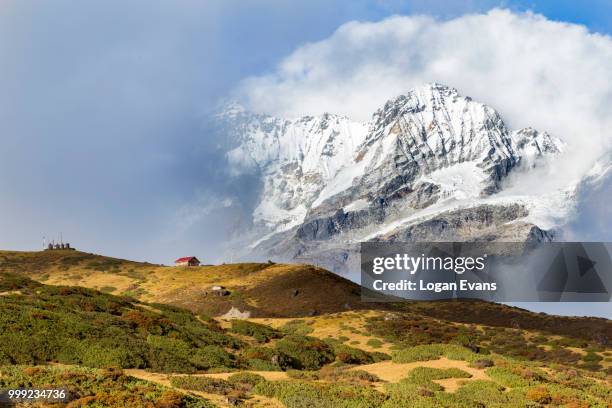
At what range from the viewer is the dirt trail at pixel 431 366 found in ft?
86.5

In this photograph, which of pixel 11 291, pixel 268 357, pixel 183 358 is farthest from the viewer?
pixel 11 291

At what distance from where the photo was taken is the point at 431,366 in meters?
29.7

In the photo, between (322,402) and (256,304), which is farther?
(256,304)

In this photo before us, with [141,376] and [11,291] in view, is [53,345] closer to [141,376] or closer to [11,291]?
[141,376]

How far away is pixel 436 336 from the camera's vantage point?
2509 inches

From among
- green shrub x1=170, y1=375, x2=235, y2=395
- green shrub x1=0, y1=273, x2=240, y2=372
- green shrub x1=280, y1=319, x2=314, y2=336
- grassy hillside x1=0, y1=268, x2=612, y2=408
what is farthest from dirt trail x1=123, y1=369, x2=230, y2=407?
green shrub x1=280, y1=319, x2=314, y2=336

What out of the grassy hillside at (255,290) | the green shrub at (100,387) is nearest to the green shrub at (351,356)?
the green shrub at (100,387)

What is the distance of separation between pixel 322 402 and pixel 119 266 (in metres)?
98.0

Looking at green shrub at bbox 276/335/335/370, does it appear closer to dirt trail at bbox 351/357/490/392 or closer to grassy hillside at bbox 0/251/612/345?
dirt trail at bbox 351/357/490/392

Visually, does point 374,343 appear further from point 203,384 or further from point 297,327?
point 203,384

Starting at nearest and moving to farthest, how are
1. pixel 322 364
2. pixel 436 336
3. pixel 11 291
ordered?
1. pixel 322 364
2. pixel 11 291
3. pixel 436 336

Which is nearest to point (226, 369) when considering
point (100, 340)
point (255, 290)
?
point (100, 340)

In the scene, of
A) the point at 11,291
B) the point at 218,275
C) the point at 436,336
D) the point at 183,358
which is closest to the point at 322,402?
the point at 183,358

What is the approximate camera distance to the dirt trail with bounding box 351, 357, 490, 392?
26.4 meters
